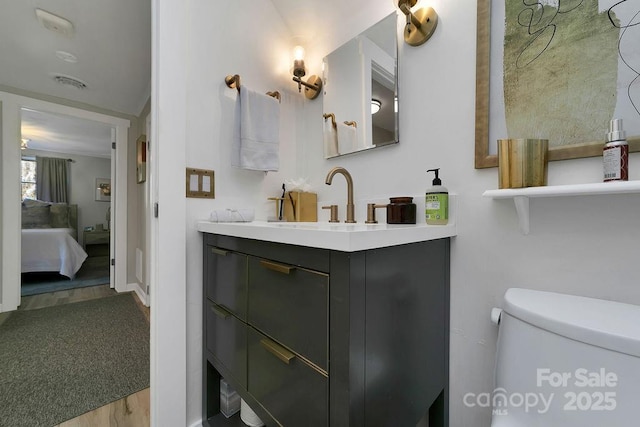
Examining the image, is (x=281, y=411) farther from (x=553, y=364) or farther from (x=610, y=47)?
(x=610, y=47)

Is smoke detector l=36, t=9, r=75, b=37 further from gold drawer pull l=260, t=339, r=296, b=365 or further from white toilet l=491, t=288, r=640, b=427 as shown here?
white toilet l=491, t=288, r=640, b=427

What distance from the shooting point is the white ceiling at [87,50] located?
5.58ft

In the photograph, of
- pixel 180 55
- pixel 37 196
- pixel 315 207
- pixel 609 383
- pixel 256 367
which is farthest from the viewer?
pixel 37 196

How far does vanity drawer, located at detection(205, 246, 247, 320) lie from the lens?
0.96 m

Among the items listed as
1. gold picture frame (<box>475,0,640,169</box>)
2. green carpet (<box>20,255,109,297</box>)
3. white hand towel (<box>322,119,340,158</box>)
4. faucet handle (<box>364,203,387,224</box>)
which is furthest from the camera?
green carpet (<box>20,255,109,297</box>)

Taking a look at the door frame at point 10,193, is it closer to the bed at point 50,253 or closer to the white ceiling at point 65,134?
the white ceiling at point 65,134

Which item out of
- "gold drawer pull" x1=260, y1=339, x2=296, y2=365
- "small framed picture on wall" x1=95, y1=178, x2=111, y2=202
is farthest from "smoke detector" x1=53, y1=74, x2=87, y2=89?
"small framed picture on wall" x1=95, y1=178, x2=111, y2=202

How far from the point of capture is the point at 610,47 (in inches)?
28.1

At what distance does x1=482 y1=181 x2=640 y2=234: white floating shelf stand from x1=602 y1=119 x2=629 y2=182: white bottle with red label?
36mm

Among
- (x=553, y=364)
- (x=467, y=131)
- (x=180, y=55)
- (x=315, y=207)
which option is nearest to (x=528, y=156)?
(x=467, y=131)

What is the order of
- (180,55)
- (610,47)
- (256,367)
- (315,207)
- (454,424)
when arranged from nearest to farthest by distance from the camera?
1. (610,47)
2. (256,367)
3. (454,424)
4. (180,55)
5. (315,207)

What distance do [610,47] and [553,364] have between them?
0.85 meters

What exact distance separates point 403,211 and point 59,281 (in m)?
4.74

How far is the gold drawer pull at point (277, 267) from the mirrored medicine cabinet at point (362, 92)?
Answer: 0.76m
